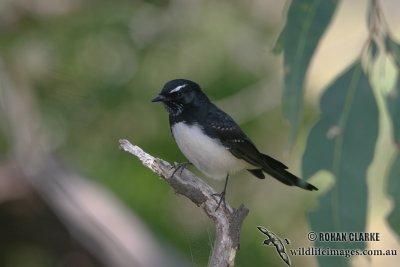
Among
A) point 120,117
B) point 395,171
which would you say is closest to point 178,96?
point 395,171

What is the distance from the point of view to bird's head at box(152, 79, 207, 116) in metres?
2.38

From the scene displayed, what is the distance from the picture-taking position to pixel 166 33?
416cm

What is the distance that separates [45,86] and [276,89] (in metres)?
1.17

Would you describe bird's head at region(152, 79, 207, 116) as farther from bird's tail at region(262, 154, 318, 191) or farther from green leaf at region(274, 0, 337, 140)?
green leaf at region(274, 0, 337, 140)

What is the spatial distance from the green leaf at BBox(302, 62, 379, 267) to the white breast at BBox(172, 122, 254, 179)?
0.48m

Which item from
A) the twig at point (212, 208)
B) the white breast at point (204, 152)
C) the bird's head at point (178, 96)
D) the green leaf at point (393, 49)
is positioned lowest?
the twig at point (212, 208)

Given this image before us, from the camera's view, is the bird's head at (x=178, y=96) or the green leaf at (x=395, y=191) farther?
the bird's head at (x=178, y=96)

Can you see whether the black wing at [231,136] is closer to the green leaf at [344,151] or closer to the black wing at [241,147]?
the black wing at [241,147]

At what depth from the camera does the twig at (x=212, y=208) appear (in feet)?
5.62

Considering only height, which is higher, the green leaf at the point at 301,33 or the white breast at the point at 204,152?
the green leaf at the point at 301,33

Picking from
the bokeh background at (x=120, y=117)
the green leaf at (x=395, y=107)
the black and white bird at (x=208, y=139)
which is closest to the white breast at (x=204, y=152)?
the black and white bird at (x=208, y=139)

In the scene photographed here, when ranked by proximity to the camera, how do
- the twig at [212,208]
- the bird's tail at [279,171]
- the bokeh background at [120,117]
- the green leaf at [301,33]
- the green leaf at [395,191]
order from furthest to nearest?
the bokeh background at [120,117] → the bird's tail at [279,171] → the green leaf at [301,33] → the green leaf at [395,191] → the twig at [212,208]

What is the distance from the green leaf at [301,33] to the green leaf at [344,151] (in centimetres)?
10

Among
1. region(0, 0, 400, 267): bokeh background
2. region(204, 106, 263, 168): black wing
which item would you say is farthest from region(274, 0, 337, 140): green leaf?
region(0, 0, 400, 267): bokeh background
